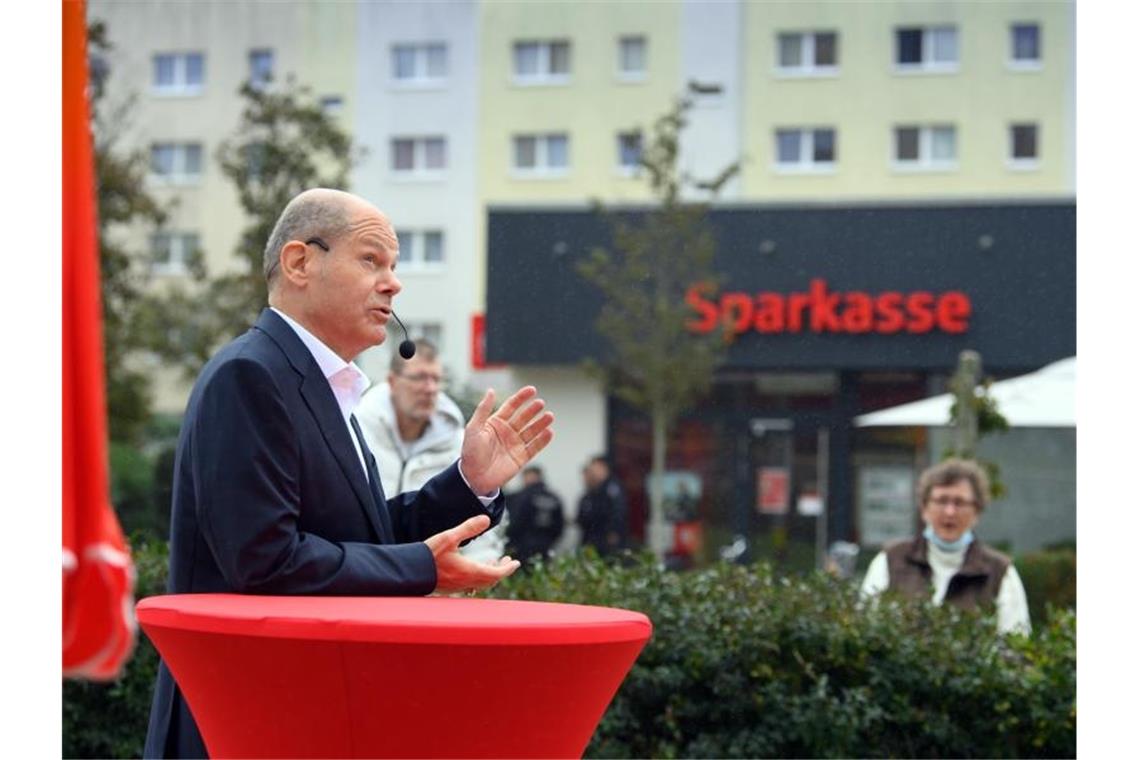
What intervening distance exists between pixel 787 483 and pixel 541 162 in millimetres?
16455

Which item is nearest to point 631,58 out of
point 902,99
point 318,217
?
point 902,99

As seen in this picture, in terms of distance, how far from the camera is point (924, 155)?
39.2 meters

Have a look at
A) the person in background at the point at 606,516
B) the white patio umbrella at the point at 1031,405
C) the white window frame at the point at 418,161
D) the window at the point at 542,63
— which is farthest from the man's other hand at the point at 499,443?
the white window frame at the point at 418,161

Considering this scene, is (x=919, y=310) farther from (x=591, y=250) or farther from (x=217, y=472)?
(x=217, y=472)

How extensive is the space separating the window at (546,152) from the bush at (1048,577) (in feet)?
94.8

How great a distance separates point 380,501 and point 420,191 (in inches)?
1564

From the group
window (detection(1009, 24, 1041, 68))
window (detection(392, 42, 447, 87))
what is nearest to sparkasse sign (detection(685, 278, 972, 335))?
window (detection(1009, 24, 1041, 68))

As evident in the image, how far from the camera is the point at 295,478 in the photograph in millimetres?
2764

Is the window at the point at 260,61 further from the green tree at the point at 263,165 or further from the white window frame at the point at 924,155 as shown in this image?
the white window frame at the point at 924,155

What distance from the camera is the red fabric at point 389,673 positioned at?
2.31 m

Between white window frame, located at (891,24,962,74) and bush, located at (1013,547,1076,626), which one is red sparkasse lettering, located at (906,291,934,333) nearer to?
white window frame, located at (891,24,962,74)

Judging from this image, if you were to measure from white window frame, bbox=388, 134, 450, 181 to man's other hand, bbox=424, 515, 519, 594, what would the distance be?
131 ft

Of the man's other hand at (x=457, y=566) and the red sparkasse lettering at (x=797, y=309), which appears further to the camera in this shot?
the red sparkasse lettering at (x=797, y=309)

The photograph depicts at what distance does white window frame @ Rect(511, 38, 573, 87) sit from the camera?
1620 inches
